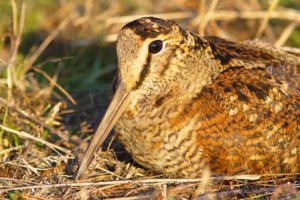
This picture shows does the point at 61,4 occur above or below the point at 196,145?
above

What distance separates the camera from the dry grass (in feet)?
16.9

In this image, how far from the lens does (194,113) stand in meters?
5.17

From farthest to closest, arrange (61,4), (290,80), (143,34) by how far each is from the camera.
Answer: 1. (61,4)
2. (290,80)
3. (143,34)

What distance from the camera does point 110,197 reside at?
5141mm

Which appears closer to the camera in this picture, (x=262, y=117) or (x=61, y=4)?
(x=262, y=117)

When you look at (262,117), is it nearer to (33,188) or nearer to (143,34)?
(143,34)

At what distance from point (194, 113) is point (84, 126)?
1.52 m

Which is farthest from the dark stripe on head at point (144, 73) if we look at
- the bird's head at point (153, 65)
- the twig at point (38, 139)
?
the twig at point (38, 139)

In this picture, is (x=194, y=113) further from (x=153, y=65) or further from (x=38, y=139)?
(x=38, y=139)

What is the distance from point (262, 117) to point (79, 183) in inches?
51.5

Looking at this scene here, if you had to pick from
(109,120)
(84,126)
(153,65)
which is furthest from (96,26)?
(153,65)

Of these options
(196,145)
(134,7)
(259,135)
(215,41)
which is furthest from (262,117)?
(134,7)

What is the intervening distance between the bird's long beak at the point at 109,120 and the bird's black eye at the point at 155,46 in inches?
12.7

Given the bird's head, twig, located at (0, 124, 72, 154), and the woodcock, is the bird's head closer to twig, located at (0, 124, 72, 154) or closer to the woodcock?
the woodcock
